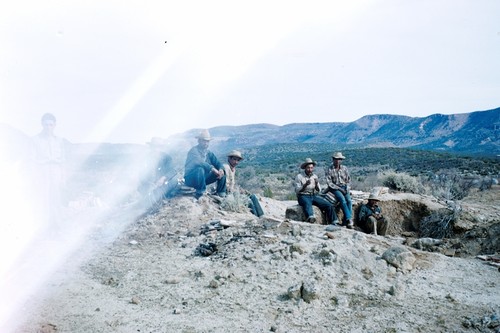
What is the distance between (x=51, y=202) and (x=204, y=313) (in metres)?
4.97

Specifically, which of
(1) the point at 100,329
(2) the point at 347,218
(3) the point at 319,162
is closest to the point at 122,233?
(1) the point at 100,329

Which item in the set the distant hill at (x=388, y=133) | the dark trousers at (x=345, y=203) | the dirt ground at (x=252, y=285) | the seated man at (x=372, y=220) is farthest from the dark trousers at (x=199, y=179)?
the distant hill at (x=388, y=133)

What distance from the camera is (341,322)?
153 inches

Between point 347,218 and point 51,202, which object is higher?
point 51,202

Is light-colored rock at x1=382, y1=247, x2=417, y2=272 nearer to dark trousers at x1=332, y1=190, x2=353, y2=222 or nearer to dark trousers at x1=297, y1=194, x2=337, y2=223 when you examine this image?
dark trousers at x1=332, y1=190, x2=353, y2=222

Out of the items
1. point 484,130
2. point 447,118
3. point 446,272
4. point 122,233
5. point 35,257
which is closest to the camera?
point 446,272

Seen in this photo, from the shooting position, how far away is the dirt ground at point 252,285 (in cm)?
391

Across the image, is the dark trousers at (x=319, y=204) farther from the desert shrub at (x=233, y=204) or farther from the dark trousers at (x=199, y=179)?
the dark trousers at (x=199, y=179)

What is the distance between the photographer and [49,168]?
757 cm

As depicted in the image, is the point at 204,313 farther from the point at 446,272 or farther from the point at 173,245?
the point at 446,272

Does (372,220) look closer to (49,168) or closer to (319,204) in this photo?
(319,204)

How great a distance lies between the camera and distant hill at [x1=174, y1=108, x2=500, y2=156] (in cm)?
6106

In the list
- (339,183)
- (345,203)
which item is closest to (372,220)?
(345,203)

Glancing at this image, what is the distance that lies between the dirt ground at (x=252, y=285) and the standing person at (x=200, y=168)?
143cm
